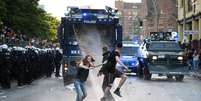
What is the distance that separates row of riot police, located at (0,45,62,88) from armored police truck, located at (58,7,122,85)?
6.11 ft

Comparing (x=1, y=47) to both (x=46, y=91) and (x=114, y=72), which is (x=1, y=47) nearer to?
(x=46, y=91)

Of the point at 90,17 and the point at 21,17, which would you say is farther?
the point at 21,17

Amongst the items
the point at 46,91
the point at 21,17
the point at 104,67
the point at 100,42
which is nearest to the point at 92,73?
the point at 100,42

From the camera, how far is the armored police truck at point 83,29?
2453cm

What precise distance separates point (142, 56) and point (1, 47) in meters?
10.3

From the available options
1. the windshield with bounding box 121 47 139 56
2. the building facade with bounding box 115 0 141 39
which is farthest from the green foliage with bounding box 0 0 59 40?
the building facade with bounding box 115 0 141 39

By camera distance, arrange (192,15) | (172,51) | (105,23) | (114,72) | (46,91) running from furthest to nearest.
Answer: (192,15), (172,51), (105,23), (46,91), (114,72)

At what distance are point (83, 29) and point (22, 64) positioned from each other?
291cm

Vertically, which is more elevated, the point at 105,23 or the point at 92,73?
the point at 105,23

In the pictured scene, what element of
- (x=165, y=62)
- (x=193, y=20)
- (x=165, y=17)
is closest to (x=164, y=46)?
(x=165, y=62)

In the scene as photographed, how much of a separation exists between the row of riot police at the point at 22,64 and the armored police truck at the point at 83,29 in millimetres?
1863

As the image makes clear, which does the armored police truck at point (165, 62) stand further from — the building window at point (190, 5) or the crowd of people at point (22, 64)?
the building window at point (190, 5)

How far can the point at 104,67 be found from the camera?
16.5 meters

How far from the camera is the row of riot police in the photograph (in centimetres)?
2338
